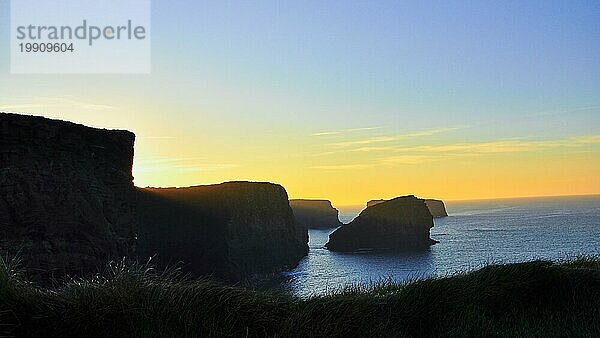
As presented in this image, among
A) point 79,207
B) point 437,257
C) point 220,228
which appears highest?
point 79,207

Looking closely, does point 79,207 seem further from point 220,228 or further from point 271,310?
point 220,228

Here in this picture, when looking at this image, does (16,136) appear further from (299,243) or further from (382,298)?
(299,243)

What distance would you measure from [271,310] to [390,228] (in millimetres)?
111926

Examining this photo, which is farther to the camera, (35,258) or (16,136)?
(16,136)

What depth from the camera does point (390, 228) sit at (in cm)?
11675

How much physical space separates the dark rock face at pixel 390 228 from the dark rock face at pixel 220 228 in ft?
72.8

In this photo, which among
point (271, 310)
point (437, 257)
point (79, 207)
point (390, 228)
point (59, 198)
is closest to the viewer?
point (271, 310)

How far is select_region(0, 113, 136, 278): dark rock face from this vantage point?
102 feet

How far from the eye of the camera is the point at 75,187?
36.4 m

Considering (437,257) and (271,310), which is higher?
(271,310)

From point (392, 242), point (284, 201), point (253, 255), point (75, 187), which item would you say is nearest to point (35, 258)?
point (75, 187)

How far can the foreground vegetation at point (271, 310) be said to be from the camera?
615 cm

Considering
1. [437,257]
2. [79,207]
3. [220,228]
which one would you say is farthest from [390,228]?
[79,207]

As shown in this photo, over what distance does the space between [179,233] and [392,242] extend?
59929 mm
